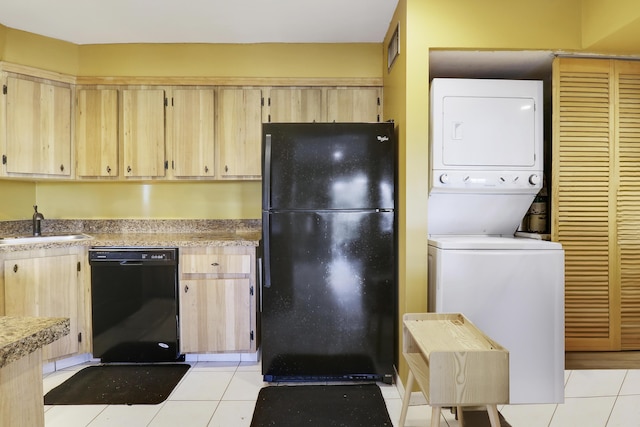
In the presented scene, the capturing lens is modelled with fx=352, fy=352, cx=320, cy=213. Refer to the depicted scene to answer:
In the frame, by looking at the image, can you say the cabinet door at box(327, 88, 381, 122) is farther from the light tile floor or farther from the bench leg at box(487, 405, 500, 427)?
the bench leg at box(487, 405, 500, 427)

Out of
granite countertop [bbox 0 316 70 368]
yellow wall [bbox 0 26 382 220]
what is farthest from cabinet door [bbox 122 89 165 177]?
granite countertop [bbox 0 316 70 368]

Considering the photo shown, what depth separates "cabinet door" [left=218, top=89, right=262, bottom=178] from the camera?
2.91 m

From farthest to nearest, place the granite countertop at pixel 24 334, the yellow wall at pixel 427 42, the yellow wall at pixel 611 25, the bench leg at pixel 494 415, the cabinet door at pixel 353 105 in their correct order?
the cabinet door at pixel 353 105
the yellow wall at pixel 427 42
the yellow wall at pixel 611 25
the bench leg at pixel 494 415
the granite countertop at pixel 24 334

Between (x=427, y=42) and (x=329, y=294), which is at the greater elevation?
(x=427, y=42)

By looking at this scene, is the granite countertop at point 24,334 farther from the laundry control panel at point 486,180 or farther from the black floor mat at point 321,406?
the laundry control panel at point 486,180

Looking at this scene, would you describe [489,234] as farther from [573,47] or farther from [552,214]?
[573,47]

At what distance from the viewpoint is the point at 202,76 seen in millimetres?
2918

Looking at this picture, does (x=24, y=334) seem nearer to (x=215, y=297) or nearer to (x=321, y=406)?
(x=321, y=406)

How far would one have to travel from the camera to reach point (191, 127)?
291cm

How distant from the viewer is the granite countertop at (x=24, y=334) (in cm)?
66

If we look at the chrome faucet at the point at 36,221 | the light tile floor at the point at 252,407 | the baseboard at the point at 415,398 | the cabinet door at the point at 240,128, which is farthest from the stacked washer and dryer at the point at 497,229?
the chrome faucet at the point at 36,221

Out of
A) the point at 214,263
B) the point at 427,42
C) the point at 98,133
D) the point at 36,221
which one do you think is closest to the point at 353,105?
the point at 427,42

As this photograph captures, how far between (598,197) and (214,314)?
2.70 metres

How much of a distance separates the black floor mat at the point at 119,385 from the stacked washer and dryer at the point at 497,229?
1.82 meters
